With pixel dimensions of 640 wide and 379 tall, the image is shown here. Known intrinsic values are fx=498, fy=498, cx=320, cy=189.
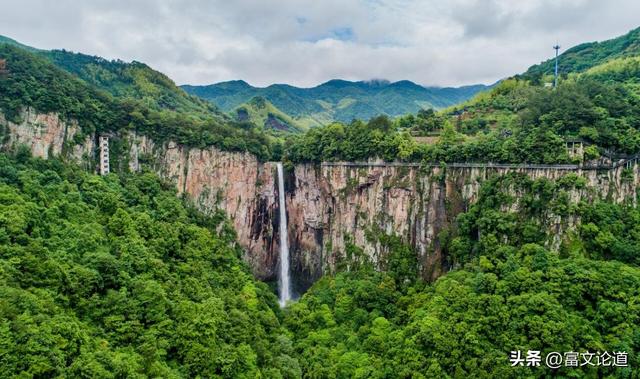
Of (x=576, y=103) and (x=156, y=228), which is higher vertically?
(x=576, y=103)

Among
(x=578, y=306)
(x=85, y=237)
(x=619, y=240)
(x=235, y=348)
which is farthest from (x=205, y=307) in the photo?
(x=619, y=240)

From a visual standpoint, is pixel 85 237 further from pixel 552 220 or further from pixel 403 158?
pixel 552 220

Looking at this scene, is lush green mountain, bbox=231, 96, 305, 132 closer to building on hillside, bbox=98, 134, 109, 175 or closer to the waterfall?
the waterfall

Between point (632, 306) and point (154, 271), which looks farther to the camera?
point (154, 271)

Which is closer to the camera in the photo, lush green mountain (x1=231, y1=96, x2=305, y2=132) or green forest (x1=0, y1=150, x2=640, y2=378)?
green forest (x1=0, y1=150, x2=640, y2=378)

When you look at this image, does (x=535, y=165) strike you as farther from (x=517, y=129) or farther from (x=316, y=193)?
(x=316, y=193)

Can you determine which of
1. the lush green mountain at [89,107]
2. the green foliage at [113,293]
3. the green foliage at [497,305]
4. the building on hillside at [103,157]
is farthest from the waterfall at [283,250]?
the building on hillside at [103,157]

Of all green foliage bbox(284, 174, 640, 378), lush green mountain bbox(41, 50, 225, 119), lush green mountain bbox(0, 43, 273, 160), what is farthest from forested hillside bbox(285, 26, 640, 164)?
lush green mountain bbox(41, 50, 225, 119)
